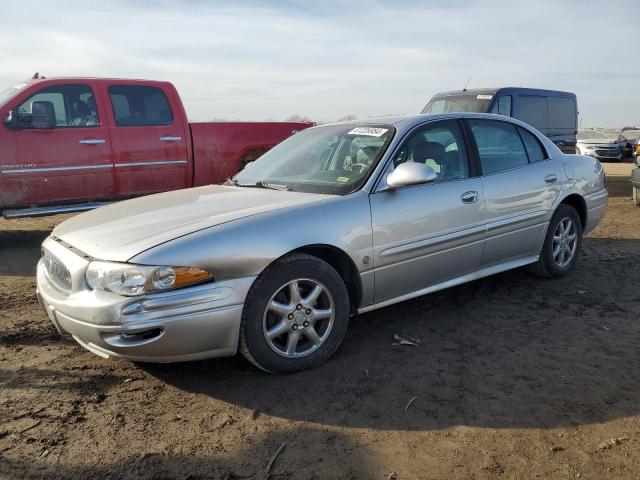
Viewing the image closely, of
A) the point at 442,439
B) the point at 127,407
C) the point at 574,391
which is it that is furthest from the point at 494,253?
the point at 127,407

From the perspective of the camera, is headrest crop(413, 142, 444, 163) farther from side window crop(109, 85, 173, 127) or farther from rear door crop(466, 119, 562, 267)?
side window crop(109, 85, 173, 127)

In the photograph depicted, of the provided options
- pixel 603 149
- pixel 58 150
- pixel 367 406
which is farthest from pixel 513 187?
pixel 603 149

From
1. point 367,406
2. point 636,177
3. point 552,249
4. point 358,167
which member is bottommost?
point 367,406

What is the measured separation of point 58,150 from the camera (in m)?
6.69

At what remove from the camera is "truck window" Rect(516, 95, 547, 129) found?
1169 cm

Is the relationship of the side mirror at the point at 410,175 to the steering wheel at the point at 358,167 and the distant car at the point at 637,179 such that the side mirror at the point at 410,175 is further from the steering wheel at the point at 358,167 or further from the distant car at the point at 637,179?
the distant car at the point at 637,179

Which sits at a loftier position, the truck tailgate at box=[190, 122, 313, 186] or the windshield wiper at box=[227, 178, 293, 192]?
the truck tailgate at box=[190, 122, 313, 186]

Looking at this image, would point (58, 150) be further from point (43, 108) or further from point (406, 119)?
Answer: point (406, 119)

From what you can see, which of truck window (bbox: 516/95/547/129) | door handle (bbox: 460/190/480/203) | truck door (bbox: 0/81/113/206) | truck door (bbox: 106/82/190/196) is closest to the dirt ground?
door handle (bbox: 460/190/480/203)

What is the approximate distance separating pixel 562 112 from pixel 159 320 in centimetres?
1247

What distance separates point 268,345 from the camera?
3.17 metres

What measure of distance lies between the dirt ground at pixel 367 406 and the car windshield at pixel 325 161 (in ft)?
3.53

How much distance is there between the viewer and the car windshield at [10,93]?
264 inches

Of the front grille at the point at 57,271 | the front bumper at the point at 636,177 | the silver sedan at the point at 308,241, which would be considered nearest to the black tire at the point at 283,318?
the silver sedan at the point at 308,241
